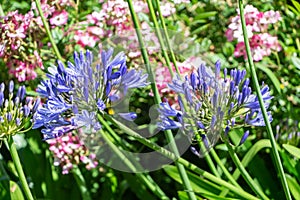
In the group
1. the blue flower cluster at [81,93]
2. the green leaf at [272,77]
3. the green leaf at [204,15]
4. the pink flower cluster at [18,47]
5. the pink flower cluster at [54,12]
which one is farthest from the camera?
the green leaf at [204,15]

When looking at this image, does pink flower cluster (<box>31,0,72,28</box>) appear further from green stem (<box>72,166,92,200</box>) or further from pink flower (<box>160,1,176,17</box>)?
green stem (<box>72,166,92,200</box>)

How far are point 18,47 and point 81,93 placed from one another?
3.16ft

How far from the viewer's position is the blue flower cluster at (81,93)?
4.00ft

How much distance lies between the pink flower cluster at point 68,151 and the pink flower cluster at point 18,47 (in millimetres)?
279

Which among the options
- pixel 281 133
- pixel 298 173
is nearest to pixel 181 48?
pixel 281 133

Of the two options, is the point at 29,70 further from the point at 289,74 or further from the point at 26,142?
the point at 289,74

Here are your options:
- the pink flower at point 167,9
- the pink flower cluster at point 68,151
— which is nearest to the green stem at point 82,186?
the pink flower cluster at point 68,151

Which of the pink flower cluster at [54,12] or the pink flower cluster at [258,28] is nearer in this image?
the pink flower cluster at [54,12]

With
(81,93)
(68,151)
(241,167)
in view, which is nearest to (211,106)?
Answer: (241,167)

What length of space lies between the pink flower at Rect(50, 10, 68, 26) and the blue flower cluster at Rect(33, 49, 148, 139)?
106 centimetres

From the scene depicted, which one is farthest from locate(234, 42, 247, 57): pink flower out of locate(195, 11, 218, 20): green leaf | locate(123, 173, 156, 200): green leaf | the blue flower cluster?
the blue flower cluster

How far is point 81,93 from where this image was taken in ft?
4.07

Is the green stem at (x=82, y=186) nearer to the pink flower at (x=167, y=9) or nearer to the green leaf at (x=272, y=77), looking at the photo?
the pink flower at (x=167, y=9)

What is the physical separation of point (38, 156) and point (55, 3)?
0.83 meters
